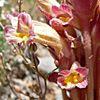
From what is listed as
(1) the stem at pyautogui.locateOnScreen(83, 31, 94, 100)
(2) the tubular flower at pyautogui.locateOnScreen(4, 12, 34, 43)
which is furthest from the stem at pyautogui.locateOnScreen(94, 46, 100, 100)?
(2) the tubular flower at pyautogui.locateOnScreen(4, 12, 34, 43)

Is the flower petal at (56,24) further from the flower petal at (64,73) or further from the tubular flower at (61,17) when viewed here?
the flower petal at (64,73)

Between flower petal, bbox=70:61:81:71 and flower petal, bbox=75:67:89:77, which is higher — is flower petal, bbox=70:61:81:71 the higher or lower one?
the higher one

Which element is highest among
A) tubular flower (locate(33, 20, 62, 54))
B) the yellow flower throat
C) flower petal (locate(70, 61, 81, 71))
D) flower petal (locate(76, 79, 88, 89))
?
tubular flower (locate(33, 20, 62, 54))

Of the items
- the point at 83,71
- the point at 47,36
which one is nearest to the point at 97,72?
the point at 83,71

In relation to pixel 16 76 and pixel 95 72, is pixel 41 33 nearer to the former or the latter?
pixel 95 72

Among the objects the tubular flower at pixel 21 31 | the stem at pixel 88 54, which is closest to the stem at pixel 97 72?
the stem at pixel 88 54

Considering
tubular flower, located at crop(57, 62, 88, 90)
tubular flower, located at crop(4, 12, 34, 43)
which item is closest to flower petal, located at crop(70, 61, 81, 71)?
tubular flower, located at crop(57, 62, 88, 90)

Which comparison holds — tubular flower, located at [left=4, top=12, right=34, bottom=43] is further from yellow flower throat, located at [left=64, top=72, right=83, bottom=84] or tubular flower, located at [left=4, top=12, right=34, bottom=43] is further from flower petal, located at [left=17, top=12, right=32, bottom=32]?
yellow flower throat, located at [left=64, top=72, right=83, bottom=84]

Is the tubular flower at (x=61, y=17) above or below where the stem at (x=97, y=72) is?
above
